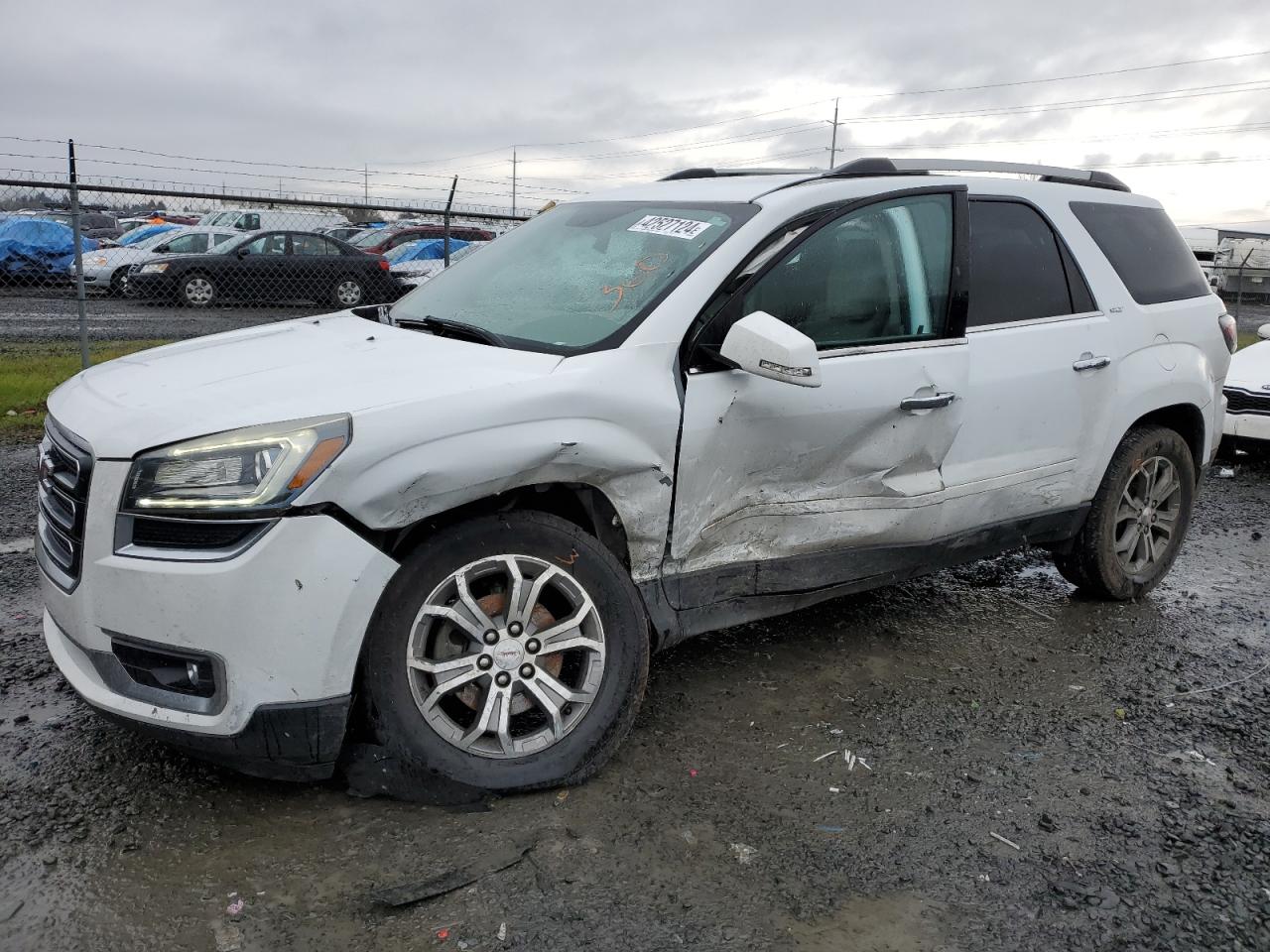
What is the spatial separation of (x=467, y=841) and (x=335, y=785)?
503 mm

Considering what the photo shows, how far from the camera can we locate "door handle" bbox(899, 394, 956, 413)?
362cm

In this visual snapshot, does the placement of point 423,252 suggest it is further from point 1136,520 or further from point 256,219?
point 1136,520

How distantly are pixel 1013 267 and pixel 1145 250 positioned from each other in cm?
98

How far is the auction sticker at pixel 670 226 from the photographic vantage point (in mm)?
3568

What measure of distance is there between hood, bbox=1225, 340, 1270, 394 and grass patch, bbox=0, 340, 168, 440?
863 cm

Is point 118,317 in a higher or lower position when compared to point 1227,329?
lower

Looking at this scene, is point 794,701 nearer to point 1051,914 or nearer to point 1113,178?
point 1051,914

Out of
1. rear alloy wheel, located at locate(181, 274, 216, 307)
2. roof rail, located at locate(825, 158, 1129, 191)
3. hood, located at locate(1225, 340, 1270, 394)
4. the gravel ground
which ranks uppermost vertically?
roof rail, located at locate(825, 158, 1129, 191)

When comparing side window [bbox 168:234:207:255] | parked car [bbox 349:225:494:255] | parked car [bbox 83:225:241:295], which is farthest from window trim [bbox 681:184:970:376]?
parked car [bbox 349:225:494:255]

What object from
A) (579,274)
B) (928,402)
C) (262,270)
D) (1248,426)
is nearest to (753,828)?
(928,402)

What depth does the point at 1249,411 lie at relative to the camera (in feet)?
26.6

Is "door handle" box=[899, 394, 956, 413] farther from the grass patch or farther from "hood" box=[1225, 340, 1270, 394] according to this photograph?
the grass patch

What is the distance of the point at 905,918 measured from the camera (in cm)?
255

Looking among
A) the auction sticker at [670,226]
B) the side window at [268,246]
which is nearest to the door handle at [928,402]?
the auction sticker at [670,226]
